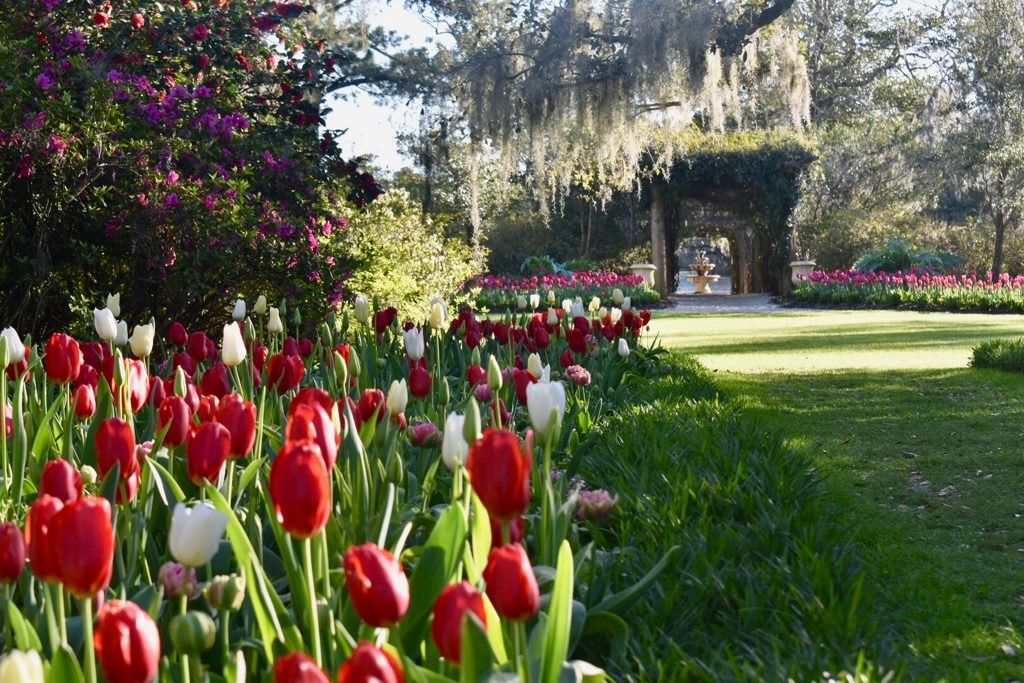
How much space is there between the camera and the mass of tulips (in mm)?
1054

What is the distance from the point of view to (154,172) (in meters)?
6.29

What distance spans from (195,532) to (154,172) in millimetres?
5568

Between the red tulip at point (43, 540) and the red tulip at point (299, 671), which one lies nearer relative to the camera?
the red tulip at point (299, 671)

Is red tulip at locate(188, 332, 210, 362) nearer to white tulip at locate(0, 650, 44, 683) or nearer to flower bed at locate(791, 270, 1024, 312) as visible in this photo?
white tulip at locate(0, 650, 44, 683)

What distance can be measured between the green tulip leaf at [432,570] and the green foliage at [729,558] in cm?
41

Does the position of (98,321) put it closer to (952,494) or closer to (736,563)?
(736,563)

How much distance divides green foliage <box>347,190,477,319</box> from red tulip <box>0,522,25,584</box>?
588cm

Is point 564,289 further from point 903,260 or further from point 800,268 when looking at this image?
point 903,260

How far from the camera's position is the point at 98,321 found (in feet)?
9.53

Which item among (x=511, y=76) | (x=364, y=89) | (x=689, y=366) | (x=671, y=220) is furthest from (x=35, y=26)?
(x=671, y=220)

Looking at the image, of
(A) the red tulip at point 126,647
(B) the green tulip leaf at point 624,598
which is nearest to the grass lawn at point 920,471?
(B) the green tulip leaf at point 624,598

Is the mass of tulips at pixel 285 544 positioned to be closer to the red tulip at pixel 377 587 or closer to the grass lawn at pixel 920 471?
the red tulip at pixel 377 587

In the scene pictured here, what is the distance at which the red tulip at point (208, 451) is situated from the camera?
62.1 inches

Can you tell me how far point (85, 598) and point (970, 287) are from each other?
17583mm
